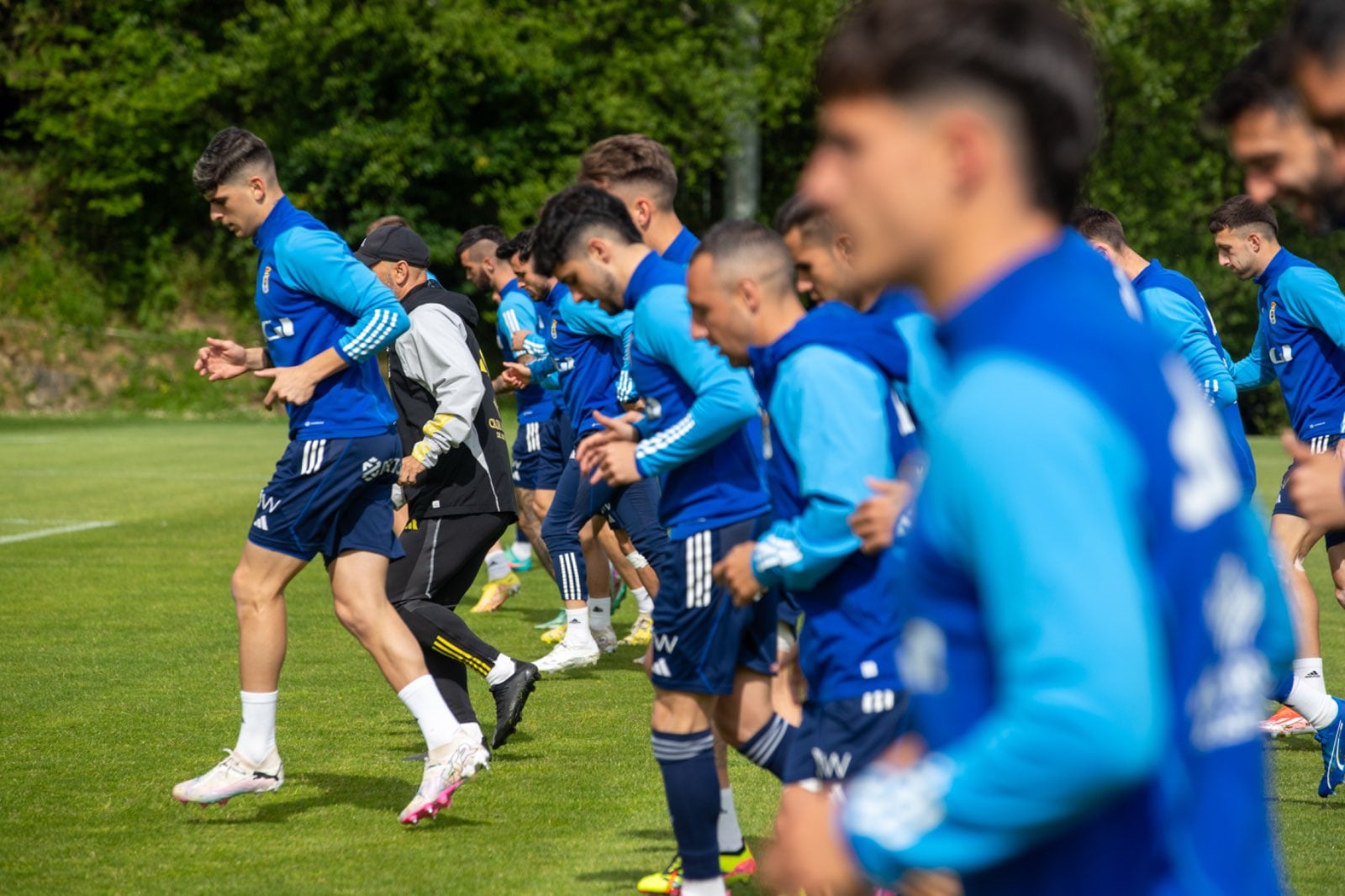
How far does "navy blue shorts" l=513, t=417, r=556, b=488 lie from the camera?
1123cm

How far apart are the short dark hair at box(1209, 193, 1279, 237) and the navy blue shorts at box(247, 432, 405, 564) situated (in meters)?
3.86

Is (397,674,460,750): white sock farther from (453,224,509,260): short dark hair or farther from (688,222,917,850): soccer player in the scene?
(453,224,509,260): short dark hair

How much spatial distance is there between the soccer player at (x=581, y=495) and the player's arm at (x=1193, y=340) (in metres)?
2.75

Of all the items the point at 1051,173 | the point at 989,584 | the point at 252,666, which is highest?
the point at 1051,173

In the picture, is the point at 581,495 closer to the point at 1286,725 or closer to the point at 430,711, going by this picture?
the point at 430,711

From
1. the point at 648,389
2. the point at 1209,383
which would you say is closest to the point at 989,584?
the point at 648,389

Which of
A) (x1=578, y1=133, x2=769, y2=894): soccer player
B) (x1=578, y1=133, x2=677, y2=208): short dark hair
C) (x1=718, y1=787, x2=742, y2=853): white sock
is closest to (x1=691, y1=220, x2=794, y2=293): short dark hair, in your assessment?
(x1=578, y1=133, x2=769, y2=894): soccer player

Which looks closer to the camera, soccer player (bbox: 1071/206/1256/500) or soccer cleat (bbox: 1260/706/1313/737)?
soccer player (bbox: 1071/206/1256/500)

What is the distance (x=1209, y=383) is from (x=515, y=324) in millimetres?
5537

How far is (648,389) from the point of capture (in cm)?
493

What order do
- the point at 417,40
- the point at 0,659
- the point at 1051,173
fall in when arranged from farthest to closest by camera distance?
the point at 417,40, the point at 0,659, the point at 1051,173

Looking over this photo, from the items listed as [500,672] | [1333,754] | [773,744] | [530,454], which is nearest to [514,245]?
[530,454]

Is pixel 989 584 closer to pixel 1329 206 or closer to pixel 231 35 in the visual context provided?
pixel 1329 206

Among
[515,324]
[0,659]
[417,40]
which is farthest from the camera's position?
[417,40]
